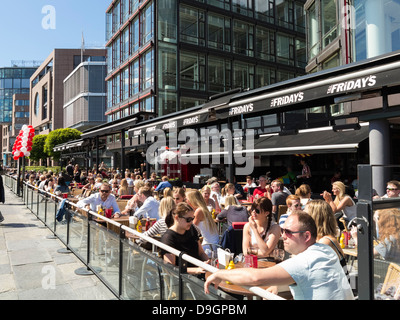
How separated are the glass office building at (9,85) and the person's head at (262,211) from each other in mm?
150836

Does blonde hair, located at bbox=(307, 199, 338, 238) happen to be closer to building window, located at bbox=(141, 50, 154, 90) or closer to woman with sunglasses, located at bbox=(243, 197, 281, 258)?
woman with sunglasses, located at bbox=(243, 197, 281, 258)

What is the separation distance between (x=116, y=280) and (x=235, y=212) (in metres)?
2.39

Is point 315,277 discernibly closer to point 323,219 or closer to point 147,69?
point 323,219

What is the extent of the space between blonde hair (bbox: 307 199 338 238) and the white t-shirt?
53.2 inches

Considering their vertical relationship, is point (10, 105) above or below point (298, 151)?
above

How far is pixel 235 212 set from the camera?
5965 millimetres

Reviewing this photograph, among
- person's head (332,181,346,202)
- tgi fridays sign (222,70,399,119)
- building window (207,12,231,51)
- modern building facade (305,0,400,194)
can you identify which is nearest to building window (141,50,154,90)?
building window (207,12,231,51)

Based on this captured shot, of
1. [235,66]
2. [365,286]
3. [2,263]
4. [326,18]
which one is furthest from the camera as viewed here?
[235,66]

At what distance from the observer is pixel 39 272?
585 centimetres

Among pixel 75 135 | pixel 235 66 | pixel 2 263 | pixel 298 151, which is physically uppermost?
pixel 235 66

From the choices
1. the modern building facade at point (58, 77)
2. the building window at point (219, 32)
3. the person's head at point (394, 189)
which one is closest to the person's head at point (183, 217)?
the person's head at point (394, 189)
